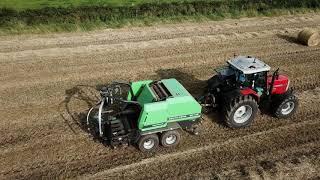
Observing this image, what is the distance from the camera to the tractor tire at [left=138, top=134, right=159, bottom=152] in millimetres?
11345

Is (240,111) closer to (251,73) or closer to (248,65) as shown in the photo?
(251,73)

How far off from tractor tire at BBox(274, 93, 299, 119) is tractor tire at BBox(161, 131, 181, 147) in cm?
372

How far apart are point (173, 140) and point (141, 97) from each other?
165 cm

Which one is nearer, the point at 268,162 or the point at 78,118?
the point at 268,162

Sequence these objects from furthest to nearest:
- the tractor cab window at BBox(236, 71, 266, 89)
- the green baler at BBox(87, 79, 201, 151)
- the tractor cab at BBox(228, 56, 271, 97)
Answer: the tractor cab window at BBox(236, 71, 266, 89) → the tractor cab at BBox(228, 56, 271, 97) → the green baler at BBox(87, 79, 201, 151)

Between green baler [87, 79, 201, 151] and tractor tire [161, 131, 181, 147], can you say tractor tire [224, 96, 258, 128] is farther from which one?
tractor tire [161, 131, 181, 147]

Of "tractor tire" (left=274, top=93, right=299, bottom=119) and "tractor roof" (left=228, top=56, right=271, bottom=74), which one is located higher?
"tractor roof" (left=228, top=56, right=271, bottom=74)

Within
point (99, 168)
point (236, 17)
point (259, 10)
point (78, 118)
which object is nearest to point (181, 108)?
point (99, 168)

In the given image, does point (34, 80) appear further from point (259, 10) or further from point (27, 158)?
point (259, 10)

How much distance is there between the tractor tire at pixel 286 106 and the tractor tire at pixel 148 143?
4428mm

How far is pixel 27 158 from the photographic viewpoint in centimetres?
1136

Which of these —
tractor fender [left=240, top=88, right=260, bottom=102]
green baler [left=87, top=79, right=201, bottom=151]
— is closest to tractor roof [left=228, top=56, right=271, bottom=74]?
tractor fender [left=240, top=88, right=260, bottom=102]

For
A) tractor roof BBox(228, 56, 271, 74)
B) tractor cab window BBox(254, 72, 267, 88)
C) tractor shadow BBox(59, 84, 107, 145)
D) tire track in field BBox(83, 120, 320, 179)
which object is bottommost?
tire track in field BBox(83, 120, 320, 179)

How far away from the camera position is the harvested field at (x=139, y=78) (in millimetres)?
11234
